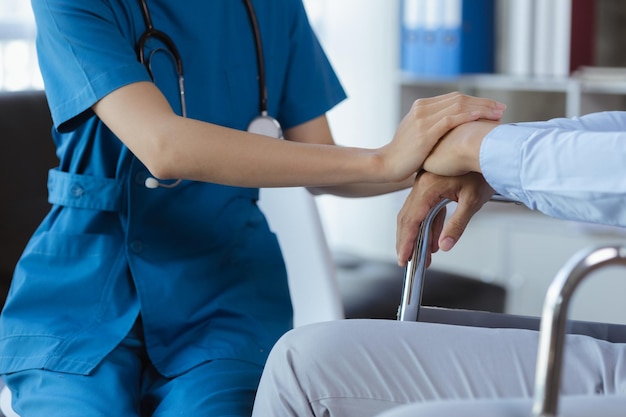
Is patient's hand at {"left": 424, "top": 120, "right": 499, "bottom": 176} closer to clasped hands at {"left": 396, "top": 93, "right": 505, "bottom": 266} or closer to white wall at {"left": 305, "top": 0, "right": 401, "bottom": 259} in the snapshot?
clasped hands at {"left": 396, "top": 93, "right": 505, "bottom": 266}

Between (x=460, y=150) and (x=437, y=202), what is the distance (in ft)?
0.33

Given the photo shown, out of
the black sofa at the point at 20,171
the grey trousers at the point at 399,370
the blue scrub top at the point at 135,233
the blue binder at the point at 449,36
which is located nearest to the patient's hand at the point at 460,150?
the grey trousers at the point at 399,370

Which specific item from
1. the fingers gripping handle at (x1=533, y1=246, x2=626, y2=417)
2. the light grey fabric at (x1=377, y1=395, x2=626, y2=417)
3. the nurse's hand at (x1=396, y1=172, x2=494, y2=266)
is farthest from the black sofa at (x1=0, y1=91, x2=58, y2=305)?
the fingers gripping handle at (x1=533, y1=246, x2=626, y2=417)

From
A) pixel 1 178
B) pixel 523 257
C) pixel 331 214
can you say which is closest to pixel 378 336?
pixel 1 178

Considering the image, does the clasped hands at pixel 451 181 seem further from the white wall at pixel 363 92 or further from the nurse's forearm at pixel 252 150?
the white wall at pixel 363 92

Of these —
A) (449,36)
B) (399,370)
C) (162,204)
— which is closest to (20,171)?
(162,204)

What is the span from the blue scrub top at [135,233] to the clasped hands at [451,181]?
25 centimetres

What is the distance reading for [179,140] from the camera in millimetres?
1170

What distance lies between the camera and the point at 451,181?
4.07ft

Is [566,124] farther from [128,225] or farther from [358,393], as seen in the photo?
[128,225]

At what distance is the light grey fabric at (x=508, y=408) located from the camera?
807 mm

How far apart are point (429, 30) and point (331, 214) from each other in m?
0.86

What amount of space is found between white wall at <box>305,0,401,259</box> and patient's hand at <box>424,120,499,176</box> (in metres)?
2.20

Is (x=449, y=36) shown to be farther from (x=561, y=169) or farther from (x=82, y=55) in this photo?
(x=561, y=169)
